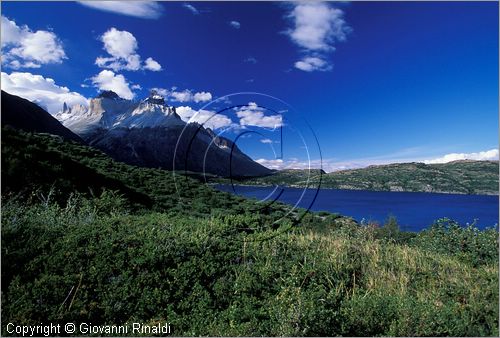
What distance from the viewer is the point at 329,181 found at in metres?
132

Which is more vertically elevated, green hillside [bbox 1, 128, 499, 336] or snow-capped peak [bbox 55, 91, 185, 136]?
snow-capped peak [bbox 55, 91, 185, 136]

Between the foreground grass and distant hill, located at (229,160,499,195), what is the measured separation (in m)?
122

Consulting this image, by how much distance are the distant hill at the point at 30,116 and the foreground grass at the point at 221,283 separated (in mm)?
52820

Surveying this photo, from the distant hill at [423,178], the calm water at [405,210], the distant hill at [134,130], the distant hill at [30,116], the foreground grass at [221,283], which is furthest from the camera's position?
the distant hill at [423,178]

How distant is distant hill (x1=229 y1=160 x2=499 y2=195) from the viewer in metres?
142

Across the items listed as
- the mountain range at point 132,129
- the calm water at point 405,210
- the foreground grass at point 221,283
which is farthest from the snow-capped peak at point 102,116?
the foreground grass at point 221,283

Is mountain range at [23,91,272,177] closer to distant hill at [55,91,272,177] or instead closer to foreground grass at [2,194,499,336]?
distant hill at [55,91,272,177]

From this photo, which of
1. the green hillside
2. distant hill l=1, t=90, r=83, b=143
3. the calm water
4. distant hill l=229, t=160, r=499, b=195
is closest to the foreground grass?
the green hillside

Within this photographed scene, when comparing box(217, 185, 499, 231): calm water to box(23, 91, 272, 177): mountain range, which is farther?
box(217, 185, 499, 231): calm water

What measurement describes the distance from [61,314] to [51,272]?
744mm

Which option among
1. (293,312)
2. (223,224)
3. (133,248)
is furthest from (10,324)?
(223,224)

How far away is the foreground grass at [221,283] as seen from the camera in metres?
4.62

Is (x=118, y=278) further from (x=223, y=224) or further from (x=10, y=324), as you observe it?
(x=223, y=224)

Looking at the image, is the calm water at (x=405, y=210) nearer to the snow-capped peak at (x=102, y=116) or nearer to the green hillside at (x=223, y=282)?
the green hillside at (x=223, y=282)
